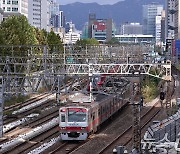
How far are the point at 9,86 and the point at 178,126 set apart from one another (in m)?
16.5

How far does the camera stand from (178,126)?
50.6ft

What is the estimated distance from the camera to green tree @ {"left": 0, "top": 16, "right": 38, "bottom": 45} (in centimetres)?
4569

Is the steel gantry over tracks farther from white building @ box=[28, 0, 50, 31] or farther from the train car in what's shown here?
white building @ box=[28, 0, 50, 31]

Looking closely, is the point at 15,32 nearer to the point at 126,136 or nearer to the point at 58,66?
the point at 58,66

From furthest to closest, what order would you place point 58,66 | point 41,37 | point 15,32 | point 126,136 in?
point 41,37, point 15,32, point 58,66, point 126,136

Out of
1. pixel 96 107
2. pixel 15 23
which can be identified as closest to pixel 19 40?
pixel 15 23

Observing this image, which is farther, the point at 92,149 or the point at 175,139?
the point at 92,149

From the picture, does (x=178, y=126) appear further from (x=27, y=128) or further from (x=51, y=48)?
(x=51, y=48)

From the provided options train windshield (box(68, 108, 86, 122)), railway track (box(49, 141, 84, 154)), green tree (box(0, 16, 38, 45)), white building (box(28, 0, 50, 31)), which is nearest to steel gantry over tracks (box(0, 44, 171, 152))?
green tree (box(0, 16, 38, 45))

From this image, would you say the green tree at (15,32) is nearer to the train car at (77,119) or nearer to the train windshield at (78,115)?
the train car at (77,119)

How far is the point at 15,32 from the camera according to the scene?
155 ft

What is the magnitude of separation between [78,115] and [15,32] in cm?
2438

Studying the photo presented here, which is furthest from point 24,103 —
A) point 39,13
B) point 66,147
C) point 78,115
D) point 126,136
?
point 39,13

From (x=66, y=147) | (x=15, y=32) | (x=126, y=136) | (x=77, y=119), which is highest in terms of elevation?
(x=15, y=32)
